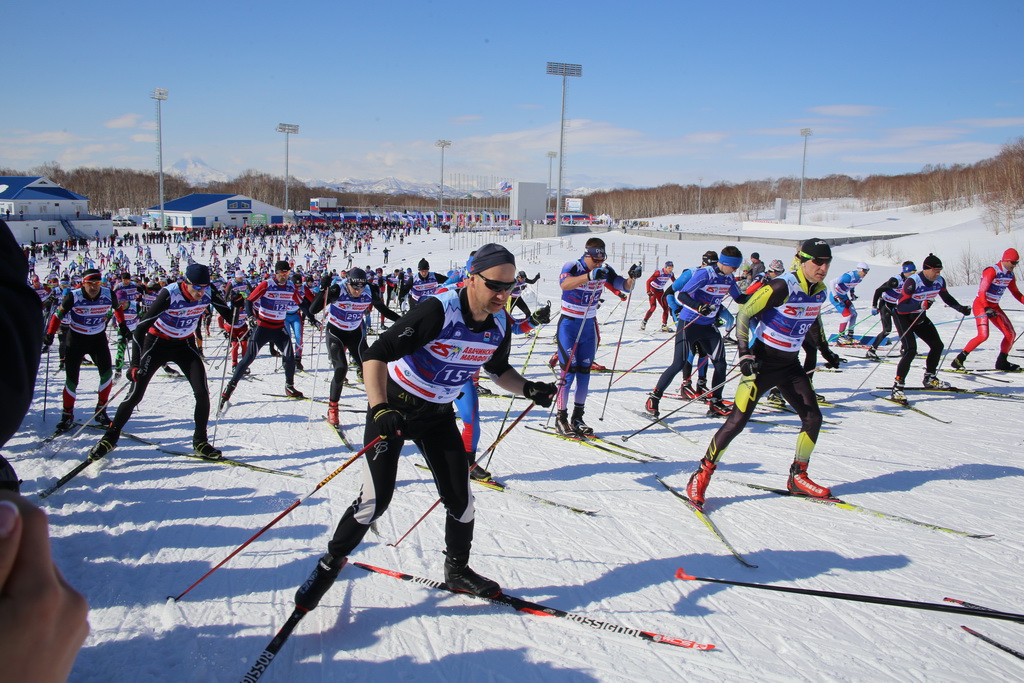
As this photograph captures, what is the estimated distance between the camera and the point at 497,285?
3.42m

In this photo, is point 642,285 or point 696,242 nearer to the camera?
point 642,285

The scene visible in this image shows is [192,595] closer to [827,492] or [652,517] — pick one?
[652,517]

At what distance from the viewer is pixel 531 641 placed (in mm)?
3287

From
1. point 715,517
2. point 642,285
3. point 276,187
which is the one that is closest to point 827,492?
point 715,517

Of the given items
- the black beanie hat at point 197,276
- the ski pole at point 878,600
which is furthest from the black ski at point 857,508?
the black beanie hat at point 197,276

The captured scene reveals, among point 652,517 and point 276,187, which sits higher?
point 276,187

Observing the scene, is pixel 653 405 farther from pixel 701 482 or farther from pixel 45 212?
pixel 45 212

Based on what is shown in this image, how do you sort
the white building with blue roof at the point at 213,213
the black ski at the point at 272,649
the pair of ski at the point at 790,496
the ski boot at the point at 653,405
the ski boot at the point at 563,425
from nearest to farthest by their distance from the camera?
1. the black ski at the point at 272,649
2. the pair of ski at the point at 790,496
3. the ski boot at the point at 563,425
4. the ski boot at the point at 653,405
5. the white building with blue roof at the point at 213,213

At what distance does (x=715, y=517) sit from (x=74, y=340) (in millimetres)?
7649

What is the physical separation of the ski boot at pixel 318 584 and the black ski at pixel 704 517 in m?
2.70

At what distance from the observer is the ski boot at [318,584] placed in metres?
3.28

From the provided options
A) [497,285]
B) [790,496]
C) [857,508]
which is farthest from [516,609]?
[857,508]

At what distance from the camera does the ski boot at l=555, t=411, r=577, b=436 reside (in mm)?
7107

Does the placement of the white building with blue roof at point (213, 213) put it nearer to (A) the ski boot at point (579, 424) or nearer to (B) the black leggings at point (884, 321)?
(B) the black leggings at point (884, 321)
